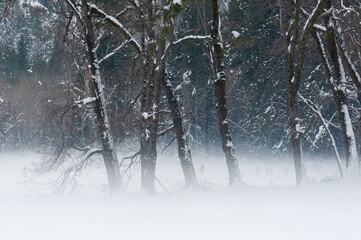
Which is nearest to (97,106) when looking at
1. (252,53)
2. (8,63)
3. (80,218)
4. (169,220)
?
(80,218)

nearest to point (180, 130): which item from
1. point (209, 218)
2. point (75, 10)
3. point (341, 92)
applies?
point (75, 10)

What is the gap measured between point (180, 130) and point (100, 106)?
2807mm

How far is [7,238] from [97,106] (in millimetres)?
6018

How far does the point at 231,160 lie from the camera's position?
10.3 metres

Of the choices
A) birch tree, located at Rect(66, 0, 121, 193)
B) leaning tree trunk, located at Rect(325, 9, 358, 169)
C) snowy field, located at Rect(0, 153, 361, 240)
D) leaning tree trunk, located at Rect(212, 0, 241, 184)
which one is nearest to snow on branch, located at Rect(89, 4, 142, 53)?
birch tree, located at Rect(66, 0, 121, 193)

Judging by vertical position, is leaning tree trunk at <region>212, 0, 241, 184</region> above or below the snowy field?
above

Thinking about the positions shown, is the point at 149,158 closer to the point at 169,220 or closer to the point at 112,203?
the point at 112,203

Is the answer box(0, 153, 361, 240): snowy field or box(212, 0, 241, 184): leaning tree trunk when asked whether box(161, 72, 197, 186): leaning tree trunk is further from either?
box(0, 153, 361, 240): snowy field

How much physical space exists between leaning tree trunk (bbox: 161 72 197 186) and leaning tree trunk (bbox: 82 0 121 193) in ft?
6.53

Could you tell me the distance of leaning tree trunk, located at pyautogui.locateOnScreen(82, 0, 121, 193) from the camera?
10750 mm

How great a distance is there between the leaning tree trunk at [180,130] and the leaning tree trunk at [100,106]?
6.53ft

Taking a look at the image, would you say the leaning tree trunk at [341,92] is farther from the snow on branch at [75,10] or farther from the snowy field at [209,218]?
Result: the snow on branch at [75,10]

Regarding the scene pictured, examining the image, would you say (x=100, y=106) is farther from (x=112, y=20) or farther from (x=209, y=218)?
(x=209, y=218)

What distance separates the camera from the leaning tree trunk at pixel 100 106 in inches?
423
